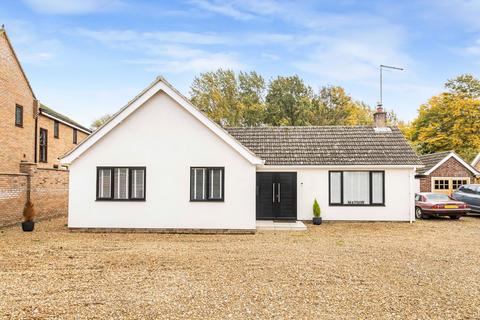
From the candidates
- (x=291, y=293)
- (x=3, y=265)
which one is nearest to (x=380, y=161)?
(x=291, y=293)

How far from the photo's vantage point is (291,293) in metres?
6.71

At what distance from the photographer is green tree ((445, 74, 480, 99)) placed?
1706 inches

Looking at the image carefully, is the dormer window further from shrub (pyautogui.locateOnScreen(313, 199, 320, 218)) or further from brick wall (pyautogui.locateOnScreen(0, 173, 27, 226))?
shrub (pyautogui.locateOnScreen(313, 199, 320, 218))

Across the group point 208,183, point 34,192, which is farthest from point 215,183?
point 34,192

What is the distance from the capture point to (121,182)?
571 inches

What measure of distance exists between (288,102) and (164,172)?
3359cm

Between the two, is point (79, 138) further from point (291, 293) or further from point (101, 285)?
point (291, 293)

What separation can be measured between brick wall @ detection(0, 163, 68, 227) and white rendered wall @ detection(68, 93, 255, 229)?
3316 mm

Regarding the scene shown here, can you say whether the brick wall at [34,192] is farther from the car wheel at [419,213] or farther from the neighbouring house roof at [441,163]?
the neighbouring house roof at [441,163]

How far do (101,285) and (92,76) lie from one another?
21.8 metres

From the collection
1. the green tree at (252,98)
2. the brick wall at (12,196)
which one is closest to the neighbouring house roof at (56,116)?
the brick wall at (12,196)

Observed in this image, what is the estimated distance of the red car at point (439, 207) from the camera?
1872 centimetres

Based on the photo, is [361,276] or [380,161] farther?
[380,161]

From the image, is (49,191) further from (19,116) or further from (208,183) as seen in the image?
(208,183)
